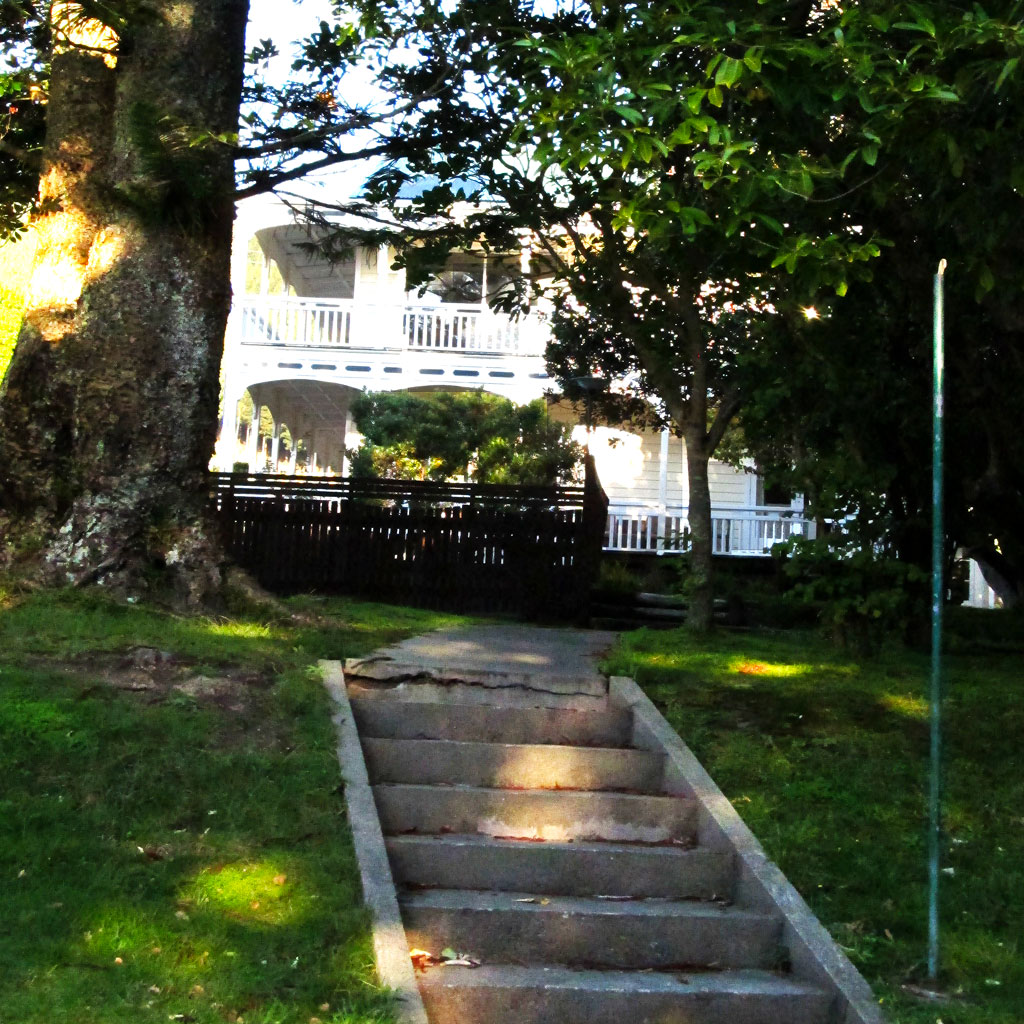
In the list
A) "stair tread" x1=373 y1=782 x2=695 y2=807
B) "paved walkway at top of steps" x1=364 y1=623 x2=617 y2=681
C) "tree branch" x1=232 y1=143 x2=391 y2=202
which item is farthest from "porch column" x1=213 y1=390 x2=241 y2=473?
"stair tread" x1=373 y1=782 x2=695 y2=807

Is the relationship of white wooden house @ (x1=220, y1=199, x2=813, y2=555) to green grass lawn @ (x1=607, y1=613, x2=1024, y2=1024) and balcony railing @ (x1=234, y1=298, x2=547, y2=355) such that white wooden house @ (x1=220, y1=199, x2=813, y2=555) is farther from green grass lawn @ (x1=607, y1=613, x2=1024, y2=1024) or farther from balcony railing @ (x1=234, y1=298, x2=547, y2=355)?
green grass lawn @ (x1=607, y1=613, x2=1024, y2=1024)

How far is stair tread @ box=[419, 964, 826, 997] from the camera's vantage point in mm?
4965

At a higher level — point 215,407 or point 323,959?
point 215,407

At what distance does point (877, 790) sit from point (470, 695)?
7.45 feet

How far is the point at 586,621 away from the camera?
47.0 feet

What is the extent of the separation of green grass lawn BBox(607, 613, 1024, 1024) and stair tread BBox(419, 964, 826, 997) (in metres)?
0.35

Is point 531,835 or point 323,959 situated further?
point 531,835

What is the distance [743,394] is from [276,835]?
6944mm

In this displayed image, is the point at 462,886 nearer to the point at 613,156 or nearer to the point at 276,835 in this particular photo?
the point at 276,835

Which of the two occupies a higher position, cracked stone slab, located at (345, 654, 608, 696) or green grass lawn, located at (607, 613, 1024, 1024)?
cracked stone slab, located at (345, 654, 608, 696)

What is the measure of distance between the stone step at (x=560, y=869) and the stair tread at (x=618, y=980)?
0.61 m

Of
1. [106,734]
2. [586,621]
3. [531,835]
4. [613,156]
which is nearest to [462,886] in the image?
[531,835]

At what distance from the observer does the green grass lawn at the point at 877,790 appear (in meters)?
5.31

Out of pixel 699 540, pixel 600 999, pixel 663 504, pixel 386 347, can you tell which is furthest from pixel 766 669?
pixel 386 347
